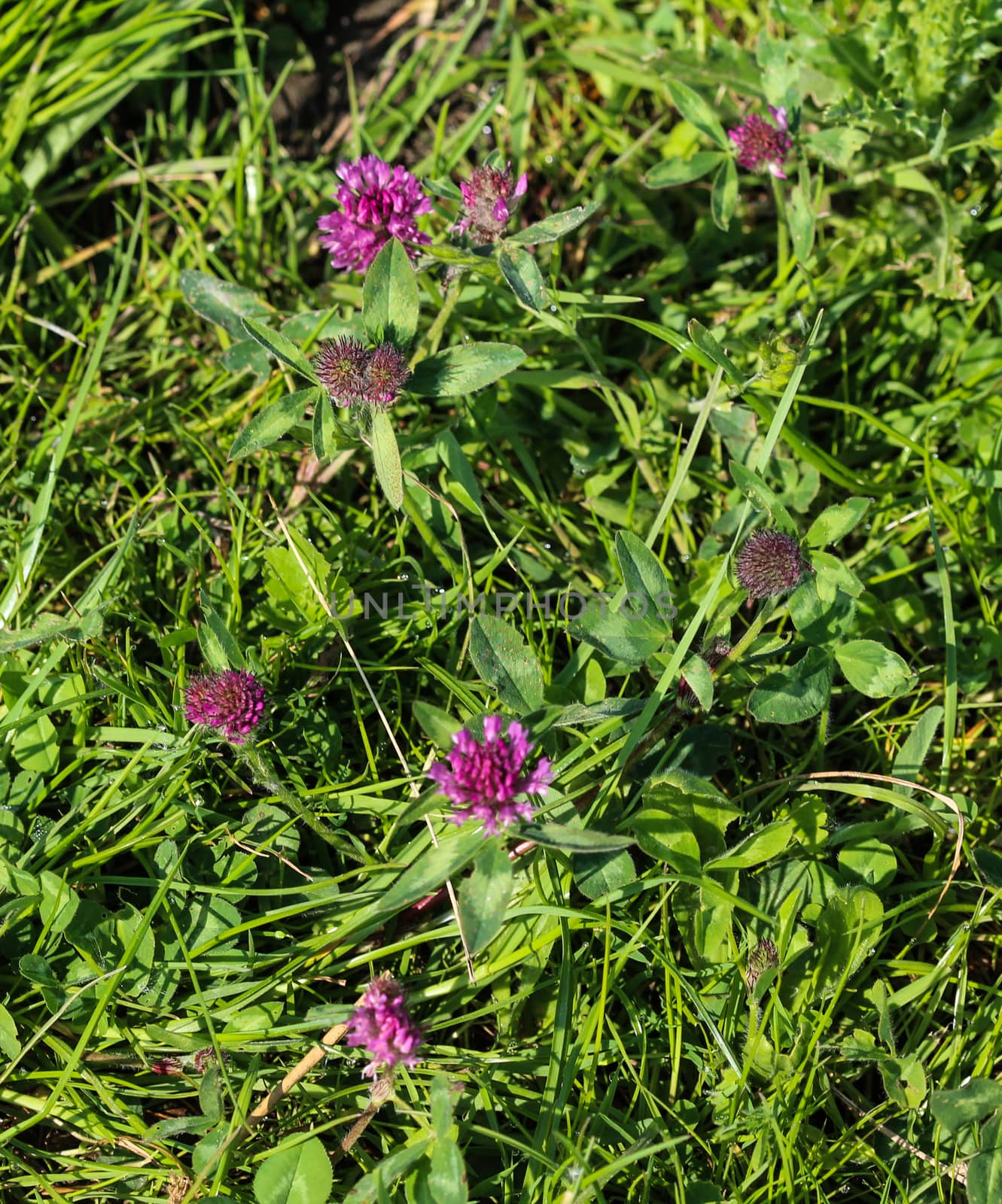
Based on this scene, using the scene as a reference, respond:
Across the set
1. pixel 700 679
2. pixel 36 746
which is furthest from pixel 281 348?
pixel 700 679

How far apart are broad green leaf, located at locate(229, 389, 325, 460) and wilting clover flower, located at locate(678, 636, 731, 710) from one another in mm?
1043

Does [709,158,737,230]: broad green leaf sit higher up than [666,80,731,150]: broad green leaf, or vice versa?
[666,80,731,150]: broad green leaf

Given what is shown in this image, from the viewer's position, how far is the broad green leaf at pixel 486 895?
1.95 metres

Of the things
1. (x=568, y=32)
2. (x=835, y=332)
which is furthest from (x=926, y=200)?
(x=568, y=32)

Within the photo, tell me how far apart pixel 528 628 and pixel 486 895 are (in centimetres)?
82

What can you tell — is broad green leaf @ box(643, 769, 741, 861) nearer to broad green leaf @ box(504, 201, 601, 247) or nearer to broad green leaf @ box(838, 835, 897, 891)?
broad green leaf @ box(838, 835, 897, 891)

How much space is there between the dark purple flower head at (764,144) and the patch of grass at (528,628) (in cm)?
6

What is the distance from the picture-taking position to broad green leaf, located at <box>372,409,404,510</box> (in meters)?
2.35

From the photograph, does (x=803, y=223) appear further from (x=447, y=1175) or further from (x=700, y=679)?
(x=447, y=1175)

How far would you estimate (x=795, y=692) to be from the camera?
2.34 metres

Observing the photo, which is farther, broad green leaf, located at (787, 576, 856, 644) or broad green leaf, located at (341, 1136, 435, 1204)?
broad green leaf, located at (787, 576, 856, 644)

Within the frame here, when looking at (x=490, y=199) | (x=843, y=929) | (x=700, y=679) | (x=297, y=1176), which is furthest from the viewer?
(x=490, y=199)

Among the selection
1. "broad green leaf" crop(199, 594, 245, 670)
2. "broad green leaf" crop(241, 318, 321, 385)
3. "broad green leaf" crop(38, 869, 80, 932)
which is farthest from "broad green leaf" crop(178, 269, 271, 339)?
"broad green leaf" crop(38, 869, 80, 932)

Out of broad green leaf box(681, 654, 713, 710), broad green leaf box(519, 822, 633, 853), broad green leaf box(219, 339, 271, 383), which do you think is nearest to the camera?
broad green leaf box(519, 822, 633, 853)
